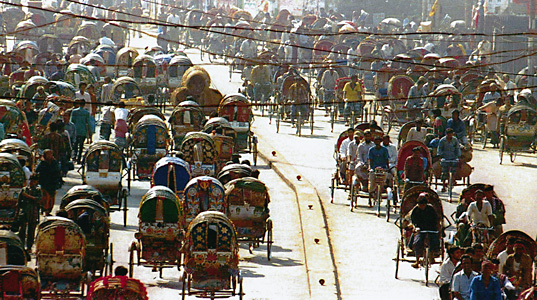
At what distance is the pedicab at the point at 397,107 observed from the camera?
38594 millimetres

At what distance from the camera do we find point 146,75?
41719mm

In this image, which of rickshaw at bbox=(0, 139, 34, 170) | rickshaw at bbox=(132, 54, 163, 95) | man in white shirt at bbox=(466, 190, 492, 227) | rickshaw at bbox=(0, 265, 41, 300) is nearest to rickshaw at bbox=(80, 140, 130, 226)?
rickshaw at bbox=(0, 139, 34, 170)

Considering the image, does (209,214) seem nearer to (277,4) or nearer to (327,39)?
(327,39)

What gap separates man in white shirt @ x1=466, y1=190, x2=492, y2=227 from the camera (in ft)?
70.9

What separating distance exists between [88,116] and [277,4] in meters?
56.8

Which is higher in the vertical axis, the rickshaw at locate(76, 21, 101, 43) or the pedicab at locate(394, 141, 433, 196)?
the rickshaw at locate(76, 21, 101, 43)

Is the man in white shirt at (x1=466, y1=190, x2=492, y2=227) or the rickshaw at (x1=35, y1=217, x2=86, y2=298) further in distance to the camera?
the man in white shirt at (x1=466, y1=190, x2=492, y2=227)

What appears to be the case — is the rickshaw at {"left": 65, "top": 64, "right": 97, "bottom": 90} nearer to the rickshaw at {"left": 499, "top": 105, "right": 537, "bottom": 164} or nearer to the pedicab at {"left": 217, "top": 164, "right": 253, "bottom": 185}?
the rickshaw at {"left": 499, "top": 105, "right": 537, "bottom": 164}

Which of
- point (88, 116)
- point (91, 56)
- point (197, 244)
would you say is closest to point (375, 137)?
point (88, 116)


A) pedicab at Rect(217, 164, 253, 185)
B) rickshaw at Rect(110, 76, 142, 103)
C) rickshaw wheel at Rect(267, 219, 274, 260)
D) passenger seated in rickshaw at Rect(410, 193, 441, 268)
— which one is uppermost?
rickshaw at Rect(110, 76, 142, 103)

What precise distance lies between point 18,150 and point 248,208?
557cm

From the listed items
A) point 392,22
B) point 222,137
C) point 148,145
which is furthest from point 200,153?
point 392,22

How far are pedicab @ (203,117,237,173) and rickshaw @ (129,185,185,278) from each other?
6.26 meters

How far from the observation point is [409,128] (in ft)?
102
